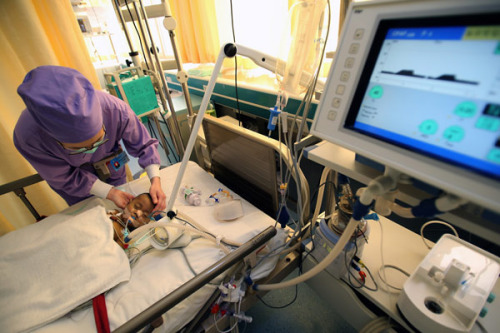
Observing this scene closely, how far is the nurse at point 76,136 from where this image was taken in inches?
35.2

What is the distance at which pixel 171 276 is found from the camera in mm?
923

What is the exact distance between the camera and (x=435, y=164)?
0.43 metres

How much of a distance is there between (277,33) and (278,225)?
59.7 inches

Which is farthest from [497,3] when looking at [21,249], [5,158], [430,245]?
[5,158]

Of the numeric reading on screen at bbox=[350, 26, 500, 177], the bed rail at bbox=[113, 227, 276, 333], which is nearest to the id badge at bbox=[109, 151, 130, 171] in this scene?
the bed rail at bbox=[113, 227, 276, 333]

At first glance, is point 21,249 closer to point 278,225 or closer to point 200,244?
point 200,244

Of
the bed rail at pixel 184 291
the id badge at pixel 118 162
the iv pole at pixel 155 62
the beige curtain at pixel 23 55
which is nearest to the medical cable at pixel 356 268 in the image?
the bed rail at pixel 184 291

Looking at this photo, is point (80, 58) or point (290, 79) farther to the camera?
point (80, 58)

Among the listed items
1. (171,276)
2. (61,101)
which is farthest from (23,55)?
(171,276)

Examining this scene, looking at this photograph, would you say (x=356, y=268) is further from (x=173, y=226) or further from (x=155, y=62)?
(x=155, y=62)

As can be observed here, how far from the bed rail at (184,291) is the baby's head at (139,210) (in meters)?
0.67

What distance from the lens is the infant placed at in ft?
3.89

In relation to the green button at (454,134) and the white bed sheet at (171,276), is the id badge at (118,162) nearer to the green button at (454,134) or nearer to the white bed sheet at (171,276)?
the white bed sheet at (171,276)

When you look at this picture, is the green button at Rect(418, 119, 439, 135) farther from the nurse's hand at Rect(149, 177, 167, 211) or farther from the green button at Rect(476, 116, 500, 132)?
the nurse's hand at Rect(149, 177, 167, 211)
